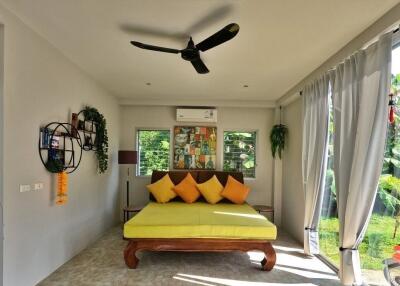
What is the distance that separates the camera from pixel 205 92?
16.5 feet

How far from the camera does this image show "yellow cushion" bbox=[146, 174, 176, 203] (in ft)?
16.2

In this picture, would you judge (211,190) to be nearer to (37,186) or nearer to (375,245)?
(375,245)

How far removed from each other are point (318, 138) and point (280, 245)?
6.17 feet

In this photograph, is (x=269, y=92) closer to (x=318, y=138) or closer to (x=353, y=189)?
(x=318, y=138)

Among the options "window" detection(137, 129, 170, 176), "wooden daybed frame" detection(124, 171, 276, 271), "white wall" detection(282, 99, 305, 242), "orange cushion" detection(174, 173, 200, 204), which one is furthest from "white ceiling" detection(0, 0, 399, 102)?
"wooden daybed frame" detection(124, 171, 276, 271)

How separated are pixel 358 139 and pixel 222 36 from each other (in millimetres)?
1649

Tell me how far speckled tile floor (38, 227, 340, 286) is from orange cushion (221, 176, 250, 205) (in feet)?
3.80

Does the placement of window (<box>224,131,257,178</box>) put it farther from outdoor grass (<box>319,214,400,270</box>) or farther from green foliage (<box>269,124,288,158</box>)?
outdoor grass (<box>319,214,400,270</box>)

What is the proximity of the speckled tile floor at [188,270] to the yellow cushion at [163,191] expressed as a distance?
3.91 feet

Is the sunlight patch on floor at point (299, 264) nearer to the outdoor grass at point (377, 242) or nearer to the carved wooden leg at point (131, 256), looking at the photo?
the outdoor grass at point (377, 242)

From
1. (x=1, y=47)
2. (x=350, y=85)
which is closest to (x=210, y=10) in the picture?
(x=350, y=85)

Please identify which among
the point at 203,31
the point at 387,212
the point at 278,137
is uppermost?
the point at 203,31

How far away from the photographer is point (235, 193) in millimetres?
4961

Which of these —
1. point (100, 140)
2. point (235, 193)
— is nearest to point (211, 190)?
point (235, 193)
